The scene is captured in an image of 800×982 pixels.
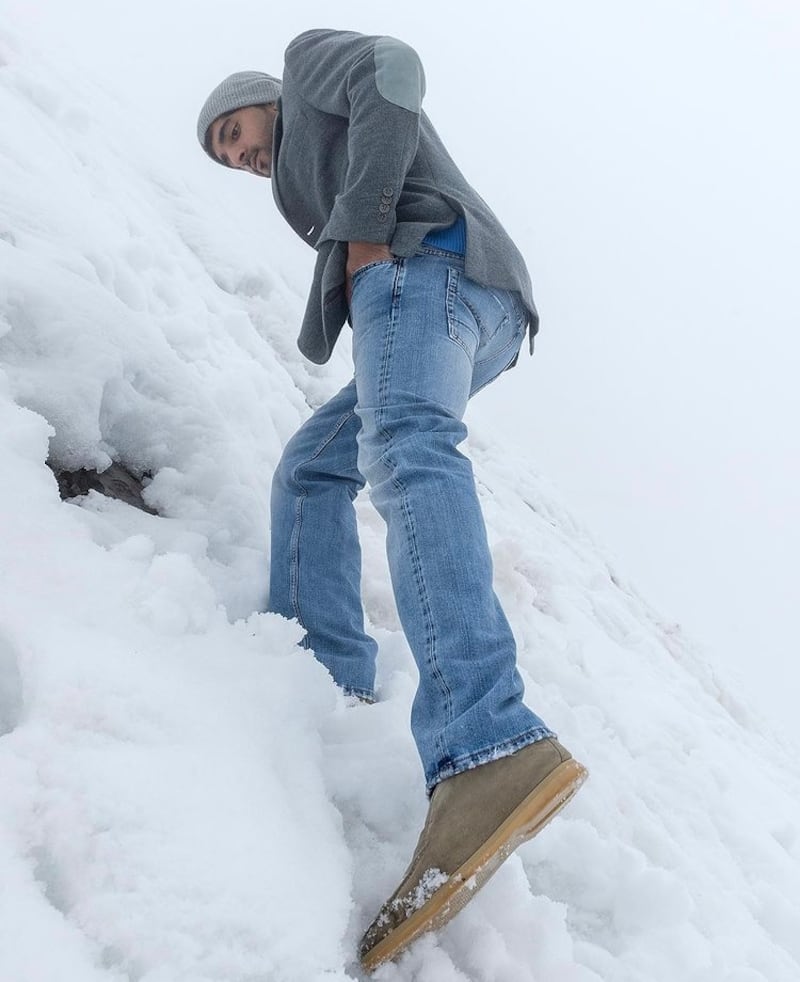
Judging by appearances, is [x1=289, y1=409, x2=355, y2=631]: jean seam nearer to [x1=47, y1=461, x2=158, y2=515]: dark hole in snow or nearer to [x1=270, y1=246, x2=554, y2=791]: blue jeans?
[x1=270, y1=246, x2=554, y2=791]: blue jeans

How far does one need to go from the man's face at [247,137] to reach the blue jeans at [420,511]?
1.06 meters

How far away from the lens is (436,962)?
5.87ft

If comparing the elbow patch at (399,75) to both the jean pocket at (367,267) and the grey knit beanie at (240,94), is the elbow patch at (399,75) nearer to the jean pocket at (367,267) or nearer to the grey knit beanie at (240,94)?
the jean pocket at (367,267)

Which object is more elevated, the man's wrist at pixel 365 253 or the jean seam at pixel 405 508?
the man's wrist at pixel 365 253

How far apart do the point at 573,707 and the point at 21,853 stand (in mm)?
2809

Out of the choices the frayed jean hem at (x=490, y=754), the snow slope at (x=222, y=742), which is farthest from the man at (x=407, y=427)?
the snow slope at (x=222, y=742)

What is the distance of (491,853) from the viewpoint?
159cm

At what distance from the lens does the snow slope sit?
1.44 metres

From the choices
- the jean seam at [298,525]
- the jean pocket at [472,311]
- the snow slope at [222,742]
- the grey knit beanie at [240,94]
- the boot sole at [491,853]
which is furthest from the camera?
the grey knit beanie at [240,94]

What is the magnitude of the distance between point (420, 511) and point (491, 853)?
0.77 m

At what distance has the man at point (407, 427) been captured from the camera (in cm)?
167

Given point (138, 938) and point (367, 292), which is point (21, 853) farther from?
point (367, 292)

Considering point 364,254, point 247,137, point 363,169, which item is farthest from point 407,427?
point 247,137

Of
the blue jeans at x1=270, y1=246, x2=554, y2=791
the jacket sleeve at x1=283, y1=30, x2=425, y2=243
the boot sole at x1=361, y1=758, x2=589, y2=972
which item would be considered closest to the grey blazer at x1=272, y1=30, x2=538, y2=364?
the jacket sleeve at x1=283, y1=30, x2=425, y2=243
